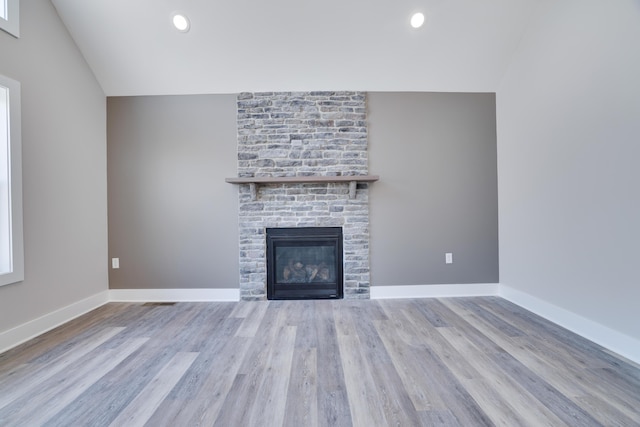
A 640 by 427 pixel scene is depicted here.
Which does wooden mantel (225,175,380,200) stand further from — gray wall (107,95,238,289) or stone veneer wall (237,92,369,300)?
gray wall (107,95,238,289)

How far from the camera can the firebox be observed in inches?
126

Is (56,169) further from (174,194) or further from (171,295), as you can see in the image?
(171,295)

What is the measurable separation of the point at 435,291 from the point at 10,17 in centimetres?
457

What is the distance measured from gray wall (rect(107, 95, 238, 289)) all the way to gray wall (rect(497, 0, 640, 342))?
3.08m

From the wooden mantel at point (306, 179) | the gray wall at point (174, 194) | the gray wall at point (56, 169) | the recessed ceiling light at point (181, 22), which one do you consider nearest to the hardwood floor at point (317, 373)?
the gray wall at point (56, 169)

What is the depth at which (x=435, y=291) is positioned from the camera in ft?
10.5

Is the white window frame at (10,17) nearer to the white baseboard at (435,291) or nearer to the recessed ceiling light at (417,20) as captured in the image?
the recessed ceiling light at (417,20)

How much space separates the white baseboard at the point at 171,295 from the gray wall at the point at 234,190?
0.22ft

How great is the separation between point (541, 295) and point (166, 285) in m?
3.91

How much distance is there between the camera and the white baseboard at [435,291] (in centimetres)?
319

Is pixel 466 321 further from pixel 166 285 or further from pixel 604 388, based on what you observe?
pixel 166 285

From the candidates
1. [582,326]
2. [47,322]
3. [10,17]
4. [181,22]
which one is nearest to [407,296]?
[582,326]

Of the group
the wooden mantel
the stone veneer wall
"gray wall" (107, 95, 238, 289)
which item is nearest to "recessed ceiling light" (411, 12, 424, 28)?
the stone veneer wall

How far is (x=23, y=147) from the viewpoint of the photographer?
226 centimetres
